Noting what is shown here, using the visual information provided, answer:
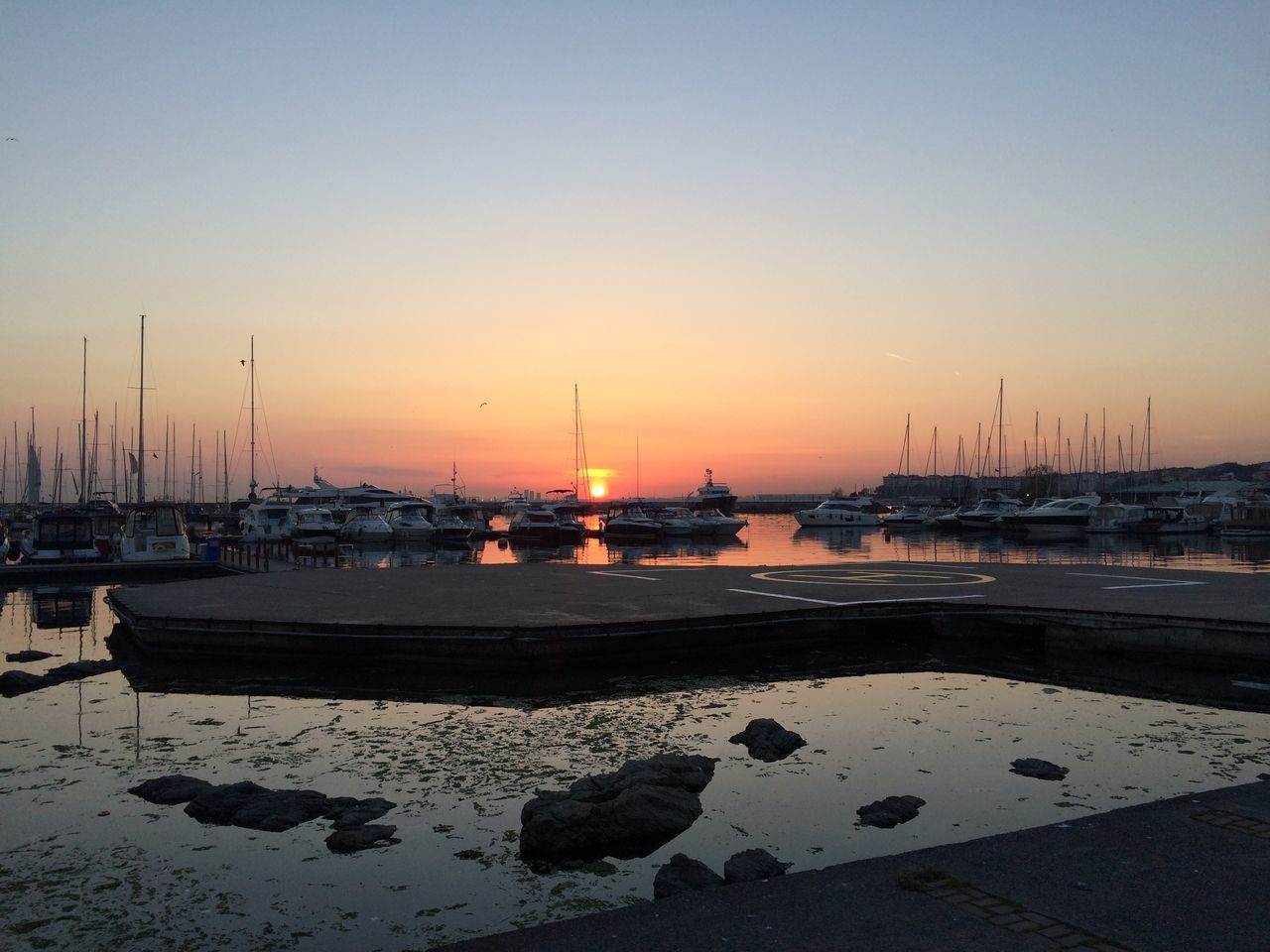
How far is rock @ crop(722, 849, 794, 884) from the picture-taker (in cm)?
767

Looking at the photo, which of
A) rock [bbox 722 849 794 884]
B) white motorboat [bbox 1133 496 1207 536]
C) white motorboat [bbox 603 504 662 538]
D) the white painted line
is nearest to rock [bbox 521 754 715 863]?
rock [bbox 722 849 794 884]

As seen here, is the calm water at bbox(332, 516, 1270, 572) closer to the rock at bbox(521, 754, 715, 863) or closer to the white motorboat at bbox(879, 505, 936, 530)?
the white motorboat at bbox(879, 505, 936, 530)

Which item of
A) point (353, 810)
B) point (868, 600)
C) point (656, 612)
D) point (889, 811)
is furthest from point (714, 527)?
point (353, 810)

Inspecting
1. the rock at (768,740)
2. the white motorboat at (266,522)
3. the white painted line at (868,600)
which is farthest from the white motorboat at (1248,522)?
the rock at (768,740)

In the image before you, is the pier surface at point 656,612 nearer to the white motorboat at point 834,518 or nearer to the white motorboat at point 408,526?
the white motorboat at point 408,526

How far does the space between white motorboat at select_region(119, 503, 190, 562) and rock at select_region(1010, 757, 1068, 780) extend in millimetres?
36394

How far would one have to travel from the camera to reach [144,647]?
768 inches

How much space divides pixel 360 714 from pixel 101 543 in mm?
37851

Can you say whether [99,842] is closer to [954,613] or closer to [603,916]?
[603,916]

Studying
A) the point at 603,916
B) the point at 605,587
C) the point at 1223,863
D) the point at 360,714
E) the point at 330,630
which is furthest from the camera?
the point at 605,587

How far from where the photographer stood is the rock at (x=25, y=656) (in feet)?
64.6

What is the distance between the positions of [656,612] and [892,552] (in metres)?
44.5

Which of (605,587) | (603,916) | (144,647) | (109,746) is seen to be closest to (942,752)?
(603,916)

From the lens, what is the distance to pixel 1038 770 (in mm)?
11500
